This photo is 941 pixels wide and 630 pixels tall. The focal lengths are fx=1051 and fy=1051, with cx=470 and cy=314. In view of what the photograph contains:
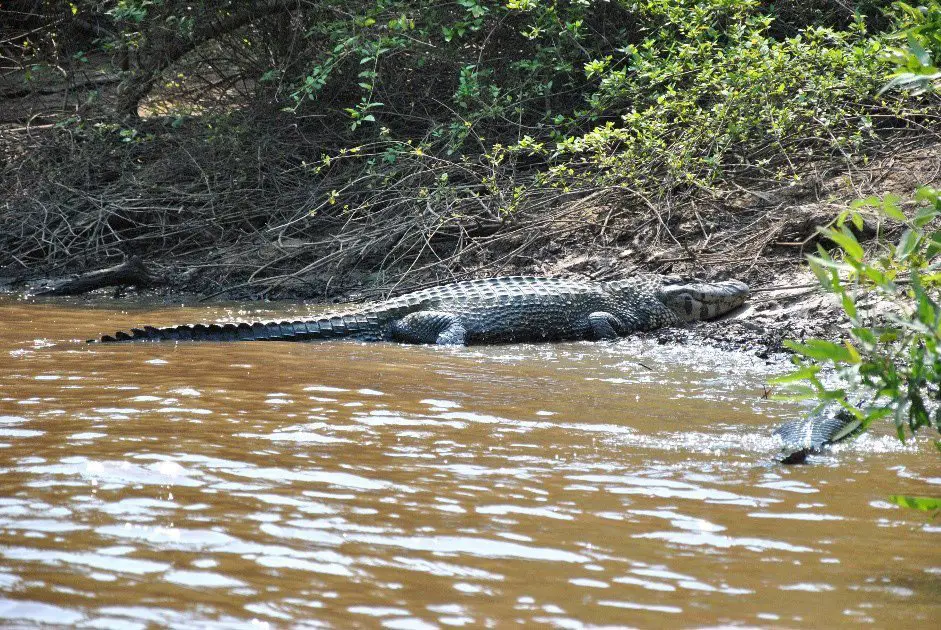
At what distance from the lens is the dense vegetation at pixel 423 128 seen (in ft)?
28.8

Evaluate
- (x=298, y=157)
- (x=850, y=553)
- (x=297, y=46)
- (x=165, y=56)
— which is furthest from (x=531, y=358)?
(x=165, y=56)

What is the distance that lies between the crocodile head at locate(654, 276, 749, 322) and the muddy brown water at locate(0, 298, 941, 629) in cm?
268

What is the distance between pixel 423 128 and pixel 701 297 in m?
4.85

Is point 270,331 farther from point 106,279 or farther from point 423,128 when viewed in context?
point 423,128

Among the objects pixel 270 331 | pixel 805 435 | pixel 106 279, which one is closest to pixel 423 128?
pixel 106 279

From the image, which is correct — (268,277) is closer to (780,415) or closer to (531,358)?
(531,358)

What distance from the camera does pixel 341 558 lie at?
2578 millimetres

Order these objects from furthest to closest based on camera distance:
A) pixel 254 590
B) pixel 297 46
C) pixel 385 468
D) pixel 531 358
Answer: pixel 297 46, pixel 531 358, pixel 385 468, pixel 254 590

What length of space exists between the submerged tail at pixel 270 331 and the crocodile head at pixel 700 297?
2.21m

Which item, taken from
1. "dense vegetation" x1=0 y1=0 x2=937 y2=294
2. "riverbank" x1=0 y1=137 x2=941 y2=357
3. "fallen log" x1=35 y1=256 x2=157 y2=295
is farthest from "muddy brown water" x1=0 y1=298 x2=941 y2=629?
"fallen log" x1=35 y1=256 x2=157 y2=295

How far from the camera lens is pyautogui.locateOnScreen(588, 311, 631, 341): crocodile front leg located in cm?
753

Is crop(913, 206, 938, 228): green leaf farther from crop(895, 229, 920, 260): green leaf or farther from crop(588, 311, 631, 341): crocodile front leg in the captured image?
crop(588, 311, 631, 341): crocodile front leg

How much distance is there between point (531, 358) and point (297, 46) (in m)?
7.10

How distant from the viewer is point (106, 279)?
980cm
